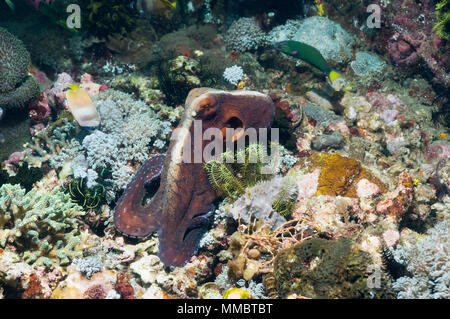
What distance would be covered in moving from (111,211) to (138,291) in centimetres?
137

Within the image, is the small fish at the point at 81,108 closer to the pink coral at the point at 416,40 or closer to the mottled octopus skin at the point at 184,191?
the mottled octopus skin at the point at 184,191

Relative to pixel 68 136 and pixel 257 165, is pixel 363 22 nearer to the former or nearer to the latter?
pixel 257 165

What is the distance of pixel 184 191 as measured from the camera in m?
3.84

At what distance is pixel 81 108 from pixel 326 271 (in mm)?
4161

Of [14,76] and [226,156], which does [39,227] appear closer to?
[226,156]

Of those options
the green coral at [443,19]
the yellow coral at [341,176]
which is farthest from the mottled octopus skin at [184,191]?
the green coral at [443,19]

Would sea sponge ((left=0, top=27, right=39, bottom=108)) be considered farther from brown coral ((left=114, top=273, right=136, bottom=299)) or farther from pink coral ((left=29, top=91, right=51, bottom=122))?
brown coral ((left=114, top=273, right=136, bottom=299))

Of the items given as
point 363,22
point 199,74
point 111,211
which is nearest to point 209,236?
point 111,211

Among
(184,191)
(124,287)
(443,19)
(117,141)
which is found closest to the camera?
(124,287)

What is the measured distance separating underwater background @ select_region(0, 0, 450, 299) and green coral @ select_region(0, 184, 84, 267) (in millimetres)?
22

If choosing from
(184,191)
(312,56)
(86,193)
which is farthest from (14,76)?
(312,56)

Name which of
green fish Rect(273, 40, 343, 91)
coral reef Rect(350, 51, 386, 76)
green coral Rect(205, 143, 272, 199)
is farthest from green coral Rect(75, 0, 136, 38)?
coral reef Rect(350, 51, 386, 76)

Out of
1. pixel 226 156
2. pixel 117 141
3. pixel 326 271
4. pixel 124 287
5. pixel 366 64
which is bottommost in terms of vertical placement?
pixel 124 287

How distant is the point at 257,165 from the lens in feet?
13.7
